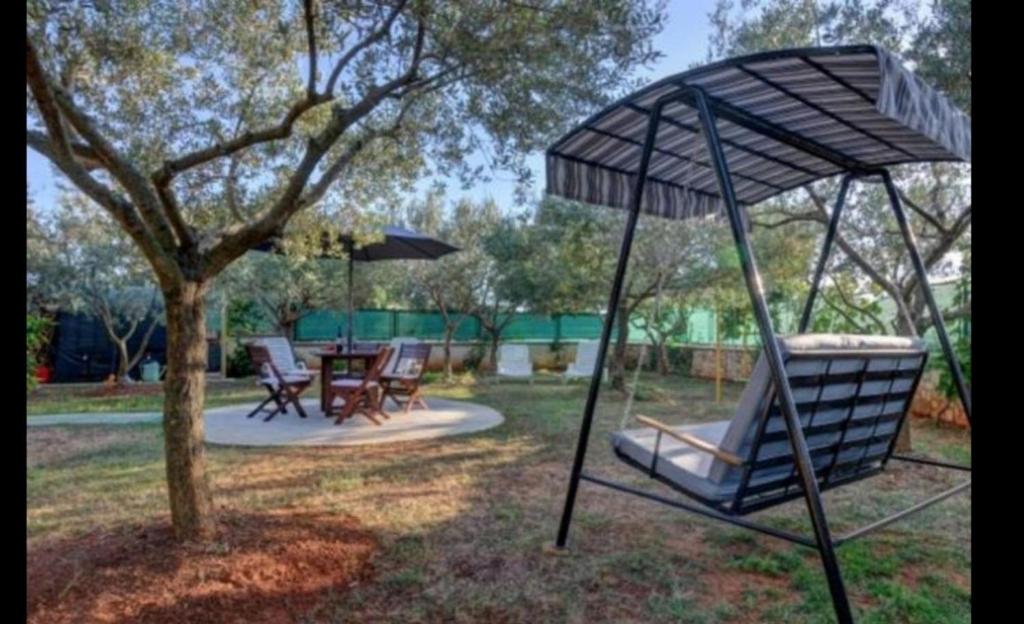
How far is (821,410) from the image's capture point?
2623 millimetres

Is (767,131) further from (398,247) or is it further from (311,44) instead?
(398,247)

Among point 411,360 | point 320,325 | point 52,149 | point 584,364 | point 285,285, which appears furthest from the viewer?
point 320,325

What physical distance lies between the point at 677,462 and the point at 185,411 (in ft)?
8.49

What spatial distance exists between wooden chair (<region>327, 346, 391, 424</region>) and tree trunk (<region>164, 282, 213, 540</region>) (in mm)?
3852

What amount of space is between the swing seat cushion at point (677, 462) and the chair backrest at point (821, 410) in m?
0.06

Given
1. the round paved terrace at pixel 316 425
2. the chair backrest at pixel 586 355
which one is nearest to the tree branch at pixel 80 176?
the round paved terrace at pixel 316 425

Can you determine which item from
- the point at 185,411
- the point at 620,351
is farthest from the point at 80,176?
the point at 620,351

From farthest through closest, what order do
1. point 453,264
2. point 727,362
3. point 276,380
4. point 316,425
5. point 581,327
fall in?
point 581,327
point 727,362
point 453,264
point 276,380
point 316,425

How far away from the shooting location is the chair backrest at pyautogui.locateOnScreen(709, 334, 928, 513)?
2492 millimetres

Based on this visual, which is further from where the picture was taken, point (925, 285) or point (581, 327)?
point (581, 327)

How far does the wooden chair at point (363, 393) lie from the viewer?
7.10m

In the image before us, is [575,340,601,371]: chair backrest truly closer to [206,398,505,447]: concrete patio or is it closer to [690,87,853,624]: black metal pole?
[206,398,505,447]: concrete patio
